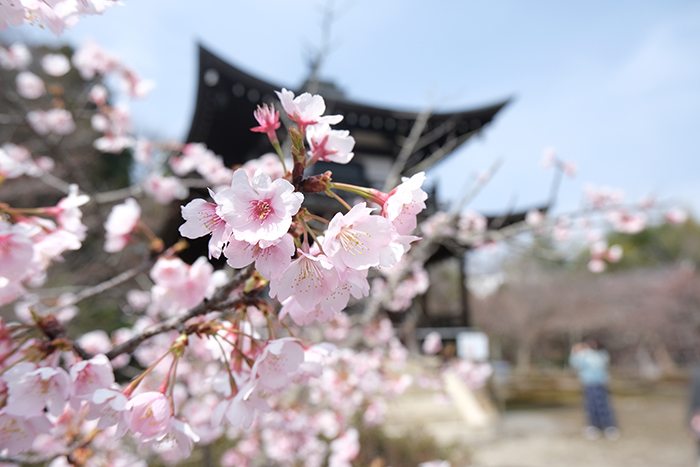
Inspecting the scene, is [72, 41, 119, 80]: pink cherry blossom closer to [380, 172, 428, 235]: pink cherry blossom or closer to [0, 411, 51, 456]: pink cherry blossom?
[0, 411, 51, 456]: pink cherry blossom

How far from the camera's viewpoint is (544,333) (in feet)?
77.1

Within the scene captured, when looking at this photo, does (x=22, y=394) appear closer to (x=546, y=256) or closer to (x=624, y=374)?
(x=546, y=256)

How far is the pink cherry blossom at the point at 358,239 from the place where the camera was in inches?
24.9

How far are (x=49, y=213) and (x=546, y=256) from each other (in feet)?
9.78

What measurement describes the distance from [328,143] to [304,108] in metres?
0.07

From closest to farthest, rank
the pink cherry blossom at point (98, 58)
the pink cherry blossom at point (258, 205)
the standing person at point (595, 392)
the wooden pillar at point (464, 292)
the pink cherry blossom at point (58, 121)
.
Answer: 1. the pink cherry blossom at point (258, 205)
2. the pink cherry blossom at point (98, 58)
3. the pink cherry blossom at point (58, 121)
4. the standing person at point (595, 392)
5. the wooden pillar at point (464, 292)

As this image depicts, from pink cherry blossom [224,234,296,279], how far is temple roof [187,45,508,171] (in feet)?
18.9

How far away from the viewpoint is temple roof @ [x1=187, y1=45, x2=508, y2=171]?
673 cm

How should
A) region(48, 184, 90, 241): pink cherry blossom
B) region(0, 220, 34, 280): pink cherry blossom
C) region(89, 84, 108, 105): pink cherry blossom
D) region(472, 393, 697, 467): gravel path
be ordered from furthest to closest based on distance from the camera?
1. region(472, 393, 697, 467): gravel path
2. region(89, 84, 108, 105): pink cherry blossom
3. region(48, 184, 90, 241): pink cherry blossom
4. region(0, 220, 34, 280): pink cherry blossom

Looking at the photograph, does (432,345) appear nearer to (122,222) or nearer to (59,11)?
(122,222)

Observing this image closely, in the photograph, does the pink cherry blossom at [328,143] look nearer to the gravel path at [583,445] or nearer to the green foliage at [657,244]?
the gravel path at [583,445]

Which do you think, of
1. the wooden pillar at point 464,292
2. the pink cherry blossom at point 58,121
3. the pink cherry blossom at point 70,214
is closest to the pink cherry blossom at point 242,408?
the pink cherry blossom at point 70,214

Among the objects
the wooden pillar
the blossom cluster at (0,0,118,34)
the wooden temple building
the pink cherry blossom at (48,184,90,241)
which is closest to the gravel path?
the wooden pillar

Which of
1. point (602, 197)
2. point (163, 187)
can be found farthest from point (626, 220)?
point (163, 187)
